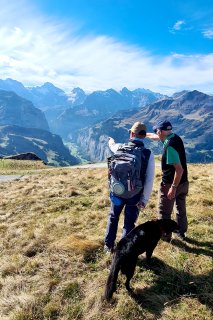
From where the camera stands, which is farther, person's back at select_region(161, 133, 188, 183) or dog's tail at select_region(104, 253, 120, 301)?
person's back at select_region(161, 133, 188, 183)

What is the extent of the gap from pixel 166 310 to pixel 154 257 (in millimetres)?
2196

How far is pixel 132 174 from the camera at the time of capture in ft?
25.7

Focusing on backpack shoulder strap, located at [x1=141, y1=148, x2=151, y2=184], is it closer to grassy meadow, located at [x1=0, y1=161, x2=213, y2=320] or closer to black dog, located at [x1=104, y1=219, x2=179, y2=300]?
black dog, located at [x1=104, y1=219, x2=179, y2=300]

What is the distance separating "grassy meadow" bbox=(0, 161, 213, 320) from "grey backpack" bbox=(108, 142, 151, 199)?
2091mm

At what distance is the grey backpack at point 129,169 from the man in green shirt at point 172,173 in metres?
0.97

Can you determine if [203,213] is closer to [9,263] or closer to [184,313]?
[184,313]

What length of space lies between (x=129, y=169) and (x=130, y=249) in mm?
1905

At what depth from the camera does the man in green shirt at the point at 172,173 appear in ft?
28.2

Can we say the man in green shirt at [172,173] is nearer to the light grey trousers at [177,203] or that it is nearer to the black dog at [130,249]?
the light grey trousers at [177,203]

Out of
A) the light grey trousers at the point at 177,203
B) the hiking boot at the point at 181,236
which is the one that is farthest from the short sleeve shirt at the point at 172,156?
the hiking boot at the point at 181,236

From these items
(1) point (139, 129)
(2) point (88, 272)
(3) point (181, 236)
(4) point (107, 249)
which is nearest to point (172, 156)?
(1) point (139, 129)

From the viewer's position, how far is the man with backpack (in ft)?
25.8

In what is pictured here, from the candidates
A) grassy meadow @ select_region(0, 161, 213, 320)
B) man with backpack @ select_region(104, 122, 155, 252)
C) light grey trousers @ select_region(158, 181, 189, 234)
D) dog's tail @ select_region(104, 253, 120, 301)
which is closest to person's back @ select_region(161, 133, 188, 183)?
light grey trousers @ select_region(158, 181, 189, 234)

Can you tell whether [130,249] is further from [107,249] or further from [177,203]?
[177,203]
